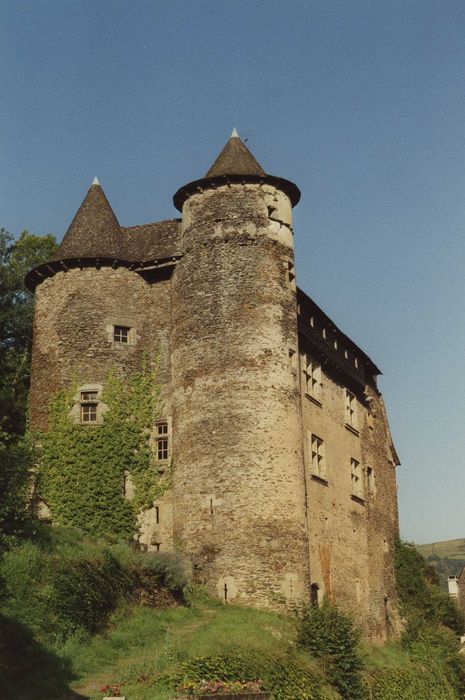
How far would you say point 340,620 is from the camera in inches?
870

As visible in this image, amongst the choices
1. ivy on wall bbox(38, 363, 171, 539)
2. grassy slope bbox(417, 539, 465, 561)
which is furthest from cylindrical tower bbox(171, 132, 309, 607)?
grassy slope bbox(417, 539, 465, 561)

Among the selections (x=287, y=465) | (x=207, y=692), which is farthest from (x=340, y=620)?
(x=207, y=692)

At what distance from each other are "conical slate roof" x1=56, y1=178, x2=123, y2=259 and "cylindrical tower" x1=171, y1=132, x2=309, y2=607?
2.76 meters

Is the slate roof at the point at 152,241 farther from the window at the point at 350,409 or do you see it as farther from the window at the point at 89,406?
the window at the point at 350,409

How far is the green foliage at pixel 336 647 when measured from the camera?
827 inches

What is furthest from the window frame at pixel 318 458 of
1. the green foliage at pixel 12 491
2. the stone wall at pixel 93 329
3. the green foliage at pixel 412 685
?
the green foliage at pixel 12 491

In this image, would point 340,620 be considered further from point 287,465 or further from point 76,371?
point 76,371

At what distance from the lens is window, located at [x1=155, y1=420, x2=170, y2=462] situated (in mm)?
26953

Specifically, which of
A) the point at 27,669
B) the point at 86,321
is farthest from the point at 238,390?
the point at 27,669

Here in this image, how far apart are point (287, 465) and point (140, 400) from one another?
5442 millimetres

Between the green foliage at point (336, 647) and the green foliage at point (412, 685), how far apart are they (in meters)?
1.65

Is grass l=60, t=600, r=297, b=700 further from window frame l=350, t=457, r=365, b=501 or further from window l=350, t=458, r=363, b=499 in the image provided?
window l=350, t=458, r=363, b=499

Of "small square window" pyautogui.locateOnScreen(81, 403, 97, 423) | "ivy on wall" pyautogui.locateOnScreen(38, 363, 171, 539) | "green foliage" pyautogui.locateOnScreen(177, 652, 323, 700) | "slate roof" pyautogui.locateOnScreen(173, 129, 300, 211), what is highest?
"slate roof" pyautogui.locateOnScreen(173, 129, 300, 211)

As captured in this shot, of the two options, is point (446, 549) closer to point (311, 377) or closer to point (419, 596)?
point (419, 596)
